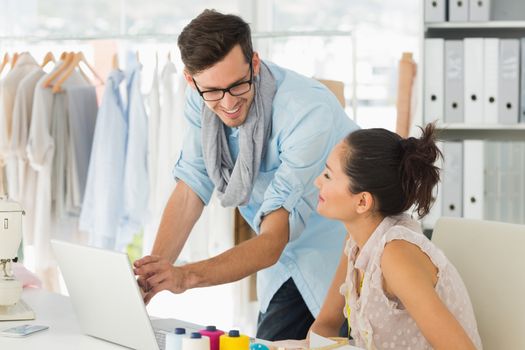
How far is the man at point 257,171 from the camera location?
6.13 feet

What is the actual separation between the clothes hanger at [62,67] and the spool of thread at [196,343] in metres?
2.37

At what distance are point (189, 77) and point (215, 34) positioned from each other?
0.13 metres

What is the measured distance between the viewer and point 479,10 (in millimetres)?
3186

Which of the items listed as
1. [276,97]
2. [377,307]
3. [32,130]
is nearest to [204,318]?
[32,130]

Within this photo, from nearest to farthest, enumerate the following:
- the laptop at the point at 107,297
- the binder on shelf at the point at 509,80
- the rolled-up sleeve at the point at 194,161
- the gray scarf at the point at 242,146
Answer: the laptop at the point at 107,297 < the gray scarf at the point at 242,146 < the rolled-up sleeve at the point at 194,161 < the binder on shelf at the point at 509,80

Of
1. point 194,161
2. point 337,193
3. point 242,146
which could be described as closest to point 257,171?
point 242,146

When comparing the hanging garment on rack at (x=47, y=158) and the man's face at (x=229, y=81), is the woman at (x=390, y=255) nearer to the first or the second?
the man's face at (x=229, y=81)

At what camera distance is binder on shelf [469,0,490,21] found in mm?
3180

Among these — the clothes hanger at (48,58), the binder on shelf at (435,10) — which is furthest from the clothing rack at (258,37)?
the binder on shelf at (435,10)

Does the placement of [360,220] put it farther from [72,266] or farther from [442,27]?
[442,27]

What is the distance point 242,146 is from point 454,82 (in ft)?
4.64

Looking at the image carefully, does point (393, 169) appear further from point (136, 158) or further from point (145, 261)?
point (136, 158)

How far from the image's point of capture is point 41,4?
3.99 m

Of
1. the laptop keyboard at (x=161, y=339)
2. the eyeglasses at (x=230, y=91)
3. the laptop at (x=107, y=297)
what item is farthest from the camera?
the eyeglasses at (x=230, y=91)
